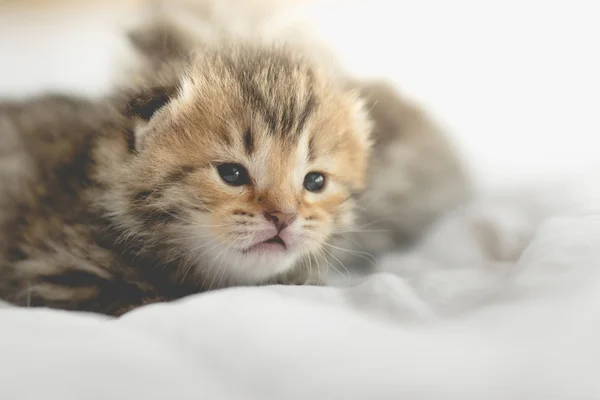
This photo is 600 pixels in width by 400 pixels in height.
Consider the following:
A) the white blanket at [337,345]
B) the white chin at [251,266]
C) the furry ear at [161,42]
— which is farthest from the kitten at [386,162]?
the white blanket at [337,345]

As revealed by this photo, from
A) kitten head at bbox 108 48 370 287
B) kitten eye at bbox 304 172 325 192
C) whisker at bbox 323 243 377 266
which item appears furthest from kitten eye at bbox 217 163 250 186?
whisker at bbox 323 243 377 266

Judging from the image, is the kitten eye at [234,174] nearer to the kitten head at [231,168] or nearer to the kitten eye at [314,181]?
the kitten head at [231,168]

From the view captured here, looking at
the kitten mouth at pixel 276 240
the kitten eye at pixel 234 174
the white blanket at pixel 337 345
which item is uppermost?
the kitten eye at pixel 234 174

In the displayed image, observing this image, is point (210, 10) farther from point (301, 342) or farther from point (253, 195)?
point (301, 342)

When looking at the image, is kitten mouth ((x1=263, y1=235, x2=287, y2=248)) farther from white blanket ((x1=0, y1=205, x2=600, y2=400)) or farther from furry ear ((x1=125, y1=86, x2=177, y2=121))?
furry ear ((x1=125, y1=86, x2=177, y2=121))

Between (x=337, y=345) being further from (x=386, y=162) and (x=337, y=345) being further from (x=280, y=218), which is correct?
(x=386, y=162)

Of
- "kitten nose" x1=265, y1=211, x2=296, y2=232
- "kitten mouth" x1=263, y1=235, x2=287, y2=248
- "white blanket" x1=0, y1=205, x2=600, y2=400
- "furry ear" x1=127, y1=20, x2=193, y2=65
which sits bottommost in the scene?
"white blanket" x1=0, y1=205, x2=600, y2=400

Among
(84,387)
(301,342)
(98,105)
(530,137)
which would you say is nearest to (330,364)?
(301,342)

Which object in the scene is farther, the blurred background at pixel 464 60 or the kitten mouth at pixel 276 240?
the blurred background at pixel 464 60
